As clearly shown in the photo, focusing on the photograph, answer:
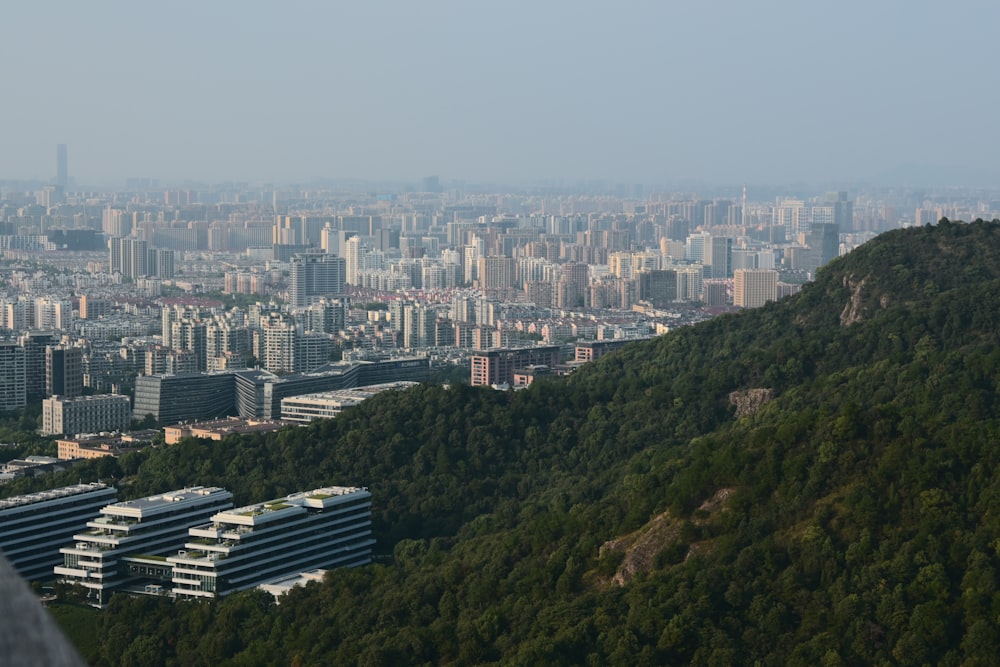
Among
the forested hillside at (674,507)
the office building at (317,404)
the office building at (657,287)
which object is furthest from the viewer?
the office building at (657,287)

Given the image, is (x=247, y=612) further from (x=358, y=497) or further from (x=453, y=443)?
(x=453, y=443)

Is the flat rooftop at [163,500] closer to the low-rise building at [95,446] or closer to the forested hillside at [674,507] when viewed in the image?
the forested hillside at [674,507]

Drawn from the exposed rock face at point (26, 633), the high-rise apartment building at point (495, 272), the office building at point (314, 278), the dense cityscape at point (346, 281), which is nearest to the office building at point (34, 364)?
the dense cityscape at point (346, 281)

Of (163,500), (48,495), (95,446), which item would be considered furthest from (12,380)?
(163,500)

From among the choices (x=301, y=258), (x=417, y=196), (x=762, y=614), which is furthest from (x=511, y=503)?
(x=417, y=196)

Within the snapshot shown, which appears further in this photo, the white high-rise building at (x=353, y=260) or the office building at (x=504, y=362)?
the white high-rise building at (x=353, y=260)

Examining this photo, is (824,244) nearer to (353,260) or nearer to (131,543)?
(353,260)

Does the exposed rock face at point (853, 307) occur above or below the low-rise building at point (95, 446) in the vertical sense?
above

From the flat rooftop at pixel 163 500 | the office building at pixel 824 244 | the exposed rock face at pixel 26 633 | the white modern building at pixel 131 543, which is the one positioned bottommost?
the white modern building at pixel 131 543
